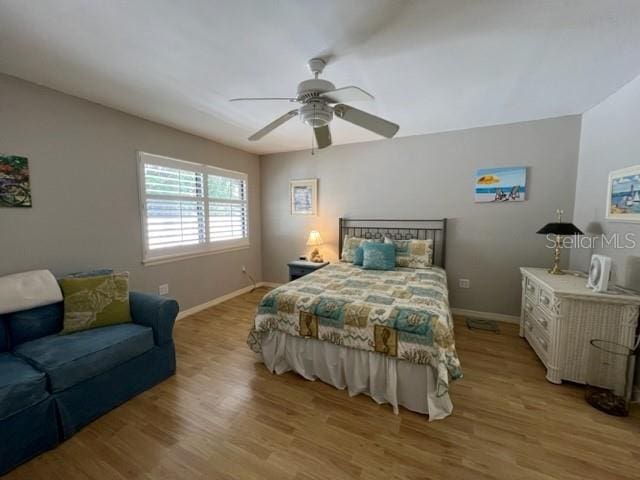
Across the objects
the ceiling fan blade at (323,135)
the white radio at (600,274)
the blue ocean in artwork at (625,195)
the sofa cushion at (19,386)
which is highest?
the ceiling fan blade at (323,135)

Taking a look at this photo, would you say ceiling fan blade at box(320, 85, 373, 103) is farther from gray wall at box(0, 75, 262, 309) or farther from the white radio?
gray wall at box(0, 75, 262, 309)

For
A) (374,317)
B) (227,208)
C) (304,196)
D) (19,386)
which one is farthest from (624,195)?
(227,208)

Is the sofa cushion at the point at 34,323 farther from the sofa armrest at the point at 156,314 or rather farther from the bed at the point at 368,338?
the bed at the point at 368,338

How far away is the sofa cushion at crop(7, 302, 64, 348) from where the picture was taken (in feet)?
6.43

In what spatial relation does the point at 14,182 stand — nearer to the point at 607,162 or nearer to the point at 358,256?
the point at 358,256

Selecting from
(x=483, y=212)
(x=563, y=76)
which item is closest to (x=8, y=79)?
(x=563, y=76)

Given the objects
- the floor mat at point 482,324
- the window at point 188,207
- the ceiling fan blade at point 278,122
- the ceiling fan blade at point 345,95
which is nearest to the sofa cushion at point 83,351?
the window at point 188,207

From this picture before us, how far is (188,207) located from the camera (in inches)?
144

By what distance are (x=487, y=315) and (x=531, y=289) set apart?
2.94 ft

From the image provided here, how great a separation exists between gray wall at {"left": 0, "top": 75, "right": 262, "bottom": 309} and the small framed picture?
1.71 m

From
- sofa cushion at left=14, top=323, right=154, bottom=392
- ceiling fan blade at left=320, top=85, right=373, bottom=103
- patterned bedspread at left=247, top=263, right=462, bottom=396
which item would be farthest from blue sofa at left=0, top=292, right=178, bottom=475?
ceiling fan blade at left=320, top=85, right=373, bottom=103

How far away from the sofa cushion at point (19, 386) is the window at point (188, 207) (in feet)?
5.31

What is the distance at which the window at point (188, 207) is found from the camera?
10.5 feet

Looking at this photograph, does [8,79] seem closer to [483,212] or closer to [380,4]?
[380,4]
